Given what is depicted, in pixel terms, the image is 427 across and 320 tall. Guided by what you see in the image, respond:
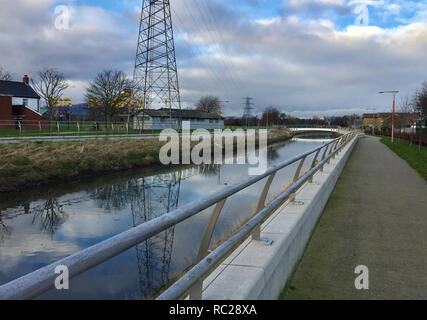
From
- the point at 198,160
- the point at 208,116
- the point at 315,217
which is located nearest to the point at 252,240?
the point at 315,217

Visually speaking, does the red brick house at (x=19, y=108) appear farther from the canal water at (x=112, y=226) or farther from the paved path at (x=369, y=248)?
the paved path at (x=369, y=248)

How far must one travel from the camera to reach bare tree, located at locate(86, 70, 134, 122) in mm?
53231

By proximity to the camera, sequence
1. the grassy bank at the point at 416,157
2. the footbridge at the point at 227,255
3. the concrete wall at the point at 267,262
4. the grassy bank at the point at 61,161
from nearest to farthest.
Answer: the footbridge at the point at 227,255 < the concrete wall at the point at 267,262 < the grassy bank at the point at 416,157 < the grassy bank at the point at 61,161

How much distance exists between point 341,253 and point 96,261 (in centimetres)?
379

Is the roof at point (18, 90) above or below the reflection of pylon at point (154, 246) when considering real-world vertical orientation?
above

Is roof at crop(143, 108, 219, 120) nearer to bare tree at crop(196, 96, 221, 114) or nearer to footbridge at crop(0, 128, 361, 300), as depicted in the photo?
bare tree at crop(196, 96, 221, 114)

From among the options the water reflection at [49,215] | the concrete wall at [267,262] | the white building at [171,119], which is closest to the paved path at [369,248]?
the concrete wall at [267,262]

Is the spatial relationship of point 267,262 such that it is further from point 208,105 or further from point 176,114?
point 208,105

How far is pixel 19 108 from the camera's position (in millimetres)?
45156

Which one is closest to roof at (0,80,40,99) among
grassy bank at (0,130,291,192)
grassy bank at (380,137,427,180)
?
grassy bank at (0,130,291,192)

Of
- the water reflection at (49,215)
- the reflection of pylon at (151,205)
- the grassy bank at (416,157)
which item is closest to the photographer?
the reflection of pylon at (151,205)

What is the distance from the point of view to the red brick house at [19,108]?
35.8 metres

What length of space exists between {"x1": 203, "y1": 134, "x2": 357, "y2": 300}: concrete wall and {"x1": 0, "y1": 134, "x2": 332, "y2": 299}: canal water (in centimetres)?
225

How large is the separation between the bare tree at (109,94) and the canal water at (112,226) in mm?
38361
